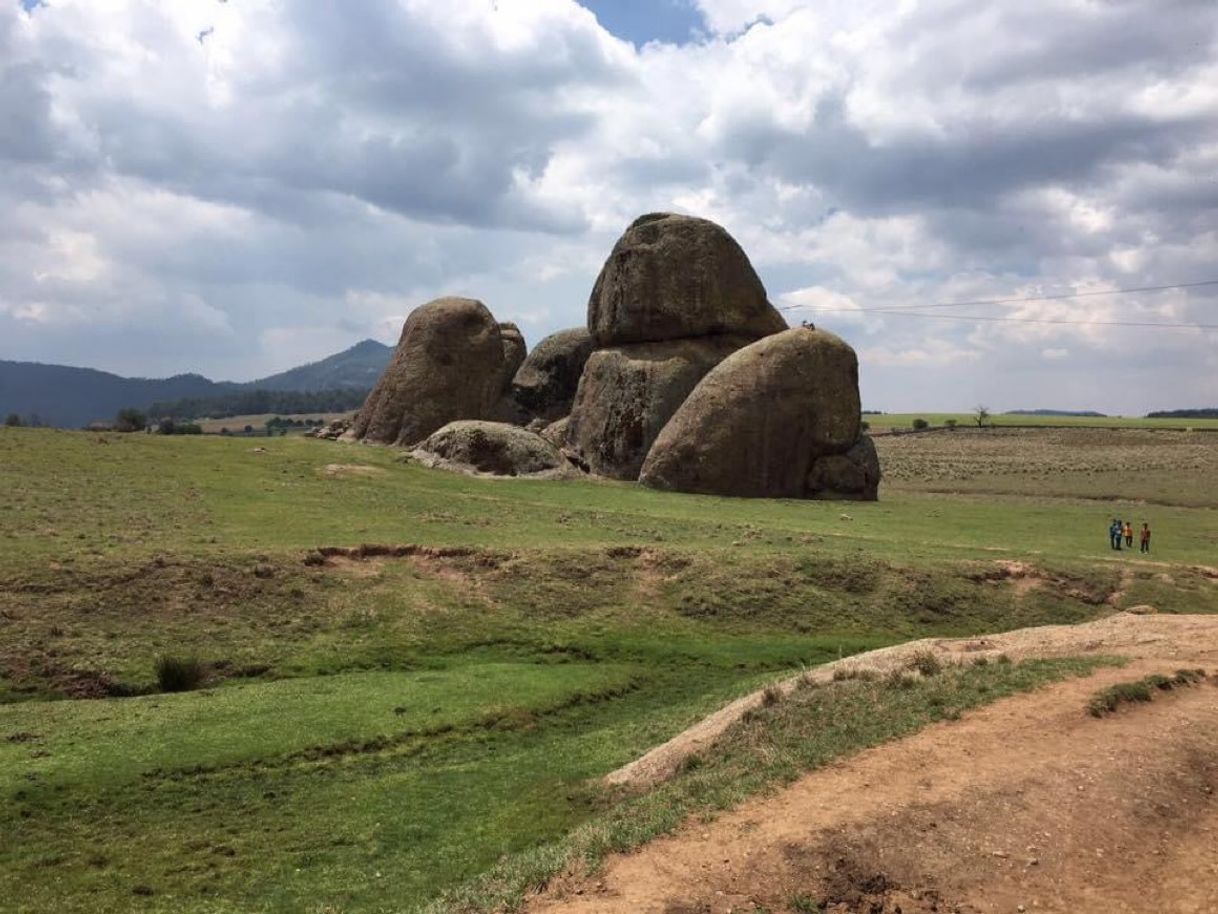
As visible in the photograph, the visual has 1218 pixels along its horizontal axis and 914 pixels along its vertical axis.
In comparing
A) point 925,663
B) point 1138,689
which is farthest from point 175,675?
point 1138,689

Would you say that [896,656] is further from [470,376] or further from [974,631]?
[470,376]

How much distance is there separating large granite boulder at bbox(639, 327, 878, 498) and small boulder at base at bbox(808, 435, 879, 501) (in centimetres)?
28

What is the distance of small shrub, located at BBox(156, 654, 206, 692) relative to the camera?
67.5ft

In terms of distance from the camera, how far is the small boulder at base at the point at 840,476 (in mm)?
49875

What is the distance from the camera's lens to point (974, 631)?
28.2 metres

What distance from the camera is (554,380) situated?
234 feet

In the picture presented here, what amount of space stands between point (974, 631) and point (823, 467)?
22237mm

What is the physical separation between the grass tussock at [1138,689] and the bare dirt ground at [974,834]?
0.97ft

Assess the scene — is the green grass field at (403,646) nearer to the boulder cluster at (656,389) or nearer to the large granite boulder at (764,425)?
the large granite boulder at (764,425)

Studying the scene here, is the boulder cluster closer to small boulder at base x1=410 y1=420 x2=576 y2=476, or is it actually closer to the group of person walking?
small boulder at base x1=410 y1=420 x2=576 y2=476

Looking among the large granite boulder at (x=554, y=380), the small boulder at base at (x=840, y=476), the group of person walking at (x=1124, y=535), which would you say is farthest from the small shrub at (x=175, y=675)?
the large granite boulder at (x=554, y=380)

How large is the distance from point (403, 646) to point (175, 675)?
5.66m

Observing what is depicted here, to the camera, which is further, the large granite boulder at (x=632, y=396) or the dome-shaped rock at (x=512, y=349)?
the dome-shaped rock at (x=512, y=349)

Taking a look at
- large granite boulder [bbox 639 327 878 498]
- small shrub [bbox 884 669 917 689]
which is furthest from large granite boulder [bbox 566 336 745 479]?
small shrub [bbox 884 669 917 689]
